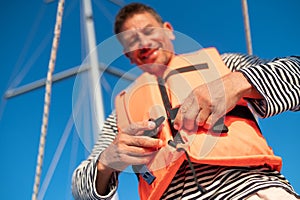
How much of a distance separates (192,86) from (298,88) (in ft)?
0.60

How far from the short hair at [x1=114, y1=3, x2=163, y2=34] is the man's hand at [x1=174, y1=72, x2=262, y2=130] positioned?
34cm

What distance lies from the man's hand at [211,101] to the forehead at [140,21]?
0.97 feet

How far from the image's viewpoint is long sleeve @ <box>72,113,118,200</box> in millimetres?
837

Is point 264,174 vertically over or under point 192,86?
under

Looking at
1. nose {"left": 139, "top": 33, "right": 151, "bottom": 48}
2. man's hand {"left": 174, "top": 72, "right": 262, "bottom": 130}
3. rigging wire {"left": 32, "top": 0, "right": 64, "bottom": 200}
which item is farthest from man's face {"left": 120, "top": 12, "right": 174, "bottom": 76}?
rigging wire {"left": 32, "top": 0, "right": 64, "bottom": 200}

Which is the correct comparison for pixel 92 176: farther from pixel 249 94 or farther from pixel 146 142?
pixel 249 94

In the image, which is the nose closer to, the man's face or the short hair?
the man's face

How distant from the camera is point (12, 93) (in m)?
4.02

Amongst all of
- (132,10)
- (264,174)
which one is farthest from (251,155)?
(132,10)

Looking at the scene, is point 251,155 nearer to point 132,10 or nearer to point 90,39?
point 132,10

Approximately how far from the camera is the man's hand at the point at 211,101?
67 centimetres

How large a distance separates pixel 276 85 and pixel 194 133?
0.17 metres

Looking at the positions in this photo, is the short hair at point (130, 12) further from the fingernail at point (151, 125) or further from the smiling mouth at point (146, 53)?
the fingernail at point (151, 125)

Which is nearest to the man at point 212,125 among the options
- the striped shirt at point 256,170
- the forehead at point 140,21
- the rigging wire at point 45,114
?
the striped shirt at point 256,170
